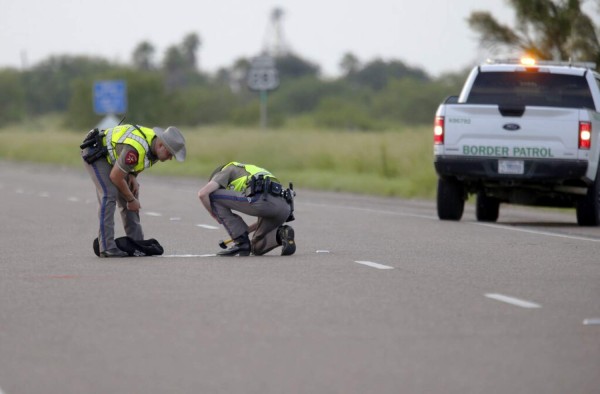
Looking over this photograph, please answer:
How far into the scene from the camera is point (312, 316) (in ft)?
33.6

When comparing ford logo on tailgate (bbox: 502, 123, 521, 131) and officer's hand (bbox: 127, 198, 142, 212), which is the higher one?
ford logo on tailgate (bbox: 502, 123, 521, 131)

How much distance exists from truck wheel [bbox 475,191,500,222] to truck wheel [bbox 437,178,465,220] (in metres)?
0.95

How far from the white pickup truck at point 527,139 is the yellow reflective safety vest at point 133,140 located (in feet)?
20.4

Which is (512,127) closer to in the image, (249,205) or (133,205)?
(249,205)

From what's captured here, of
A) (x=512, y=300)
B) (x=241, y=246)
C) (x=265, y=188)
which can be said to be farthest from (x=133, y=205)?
(x=512, y=300)

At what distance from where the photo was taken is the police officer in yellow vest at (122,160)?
14344 mm

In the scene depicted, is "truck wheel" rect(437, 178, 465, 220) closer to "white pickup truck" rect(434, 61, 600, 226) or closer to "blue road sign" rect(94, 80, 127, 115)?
"white pickup truck" rect(434, 61, 600, 226)

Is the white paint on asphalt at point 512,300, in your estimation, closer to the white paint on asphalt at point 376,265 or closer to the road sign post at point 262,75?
the white paint on asphalt at point 376,265

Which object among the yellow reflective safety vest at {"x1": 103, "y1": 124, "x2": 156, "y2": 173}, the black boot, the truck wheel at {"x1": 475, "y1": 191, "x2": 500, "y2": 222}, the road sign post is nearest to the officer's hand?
the yellow reflective safety vest at {"x1": 103, "y1": 124, "x2": 156, "y2": 173}

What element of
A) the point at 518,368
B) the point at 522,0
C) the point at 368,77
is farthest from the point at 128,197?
the point at 368,77

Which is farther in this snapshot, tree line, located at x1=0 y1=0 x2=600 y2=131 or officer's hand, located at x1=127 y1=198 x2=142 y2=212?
tree line, located at x1=0 y1=0 x2=600 y2=131

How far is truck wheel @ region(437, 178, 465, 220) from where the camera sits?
20.6 metres

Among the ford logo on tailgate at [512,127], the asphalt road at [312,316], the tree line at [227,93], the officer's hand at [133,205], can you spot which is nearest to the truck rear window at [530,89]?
the ford logo on tailgate at [512,127]

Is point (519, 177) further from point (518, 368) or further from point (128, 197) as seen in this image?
point (518, 368)
